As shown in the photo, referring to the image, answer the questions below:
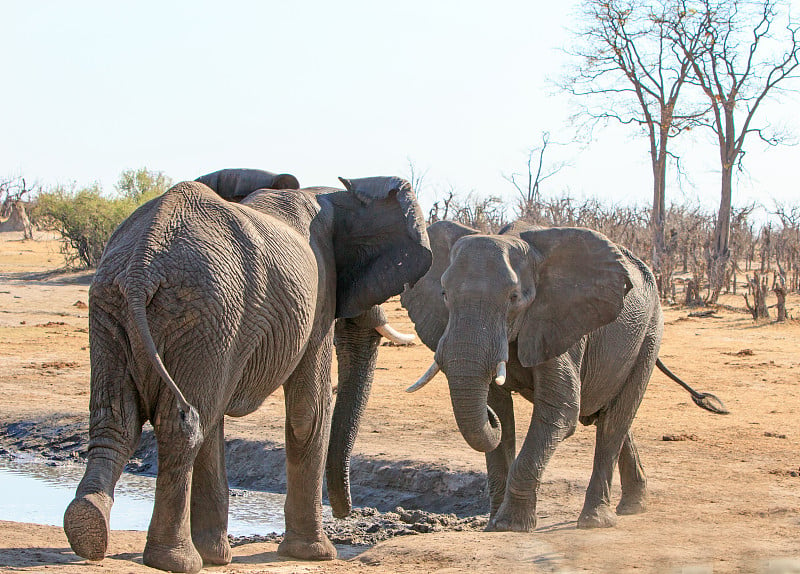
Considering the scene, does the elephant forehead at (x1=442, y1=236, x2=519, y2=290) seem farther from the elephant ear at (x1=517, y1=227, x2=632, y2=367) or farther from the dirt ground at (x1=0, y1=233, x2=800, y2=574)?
the dirt ground at (x1=0, y1=233, x2=800, y2=574)

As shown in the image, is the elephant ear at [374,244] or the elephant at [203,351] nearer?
the elephant at [203,351]

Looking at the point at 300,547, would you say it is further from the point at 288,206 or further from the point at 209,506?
the point at 288,206

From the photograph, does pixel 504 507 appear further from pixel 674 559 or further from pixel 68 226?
pixel 68 226

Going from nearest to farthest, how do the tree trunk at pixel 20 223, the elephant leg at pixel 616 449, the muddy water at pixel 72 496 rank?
the elephant leg at pixel 616 449 → the muddy water at pixel 72 496 → the tree trunk at pixel 20 223

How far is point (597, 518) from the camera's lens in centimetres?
539

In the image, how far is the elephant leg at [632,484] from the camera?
5.87 meters

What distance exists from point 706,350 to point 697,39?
47.4 feet

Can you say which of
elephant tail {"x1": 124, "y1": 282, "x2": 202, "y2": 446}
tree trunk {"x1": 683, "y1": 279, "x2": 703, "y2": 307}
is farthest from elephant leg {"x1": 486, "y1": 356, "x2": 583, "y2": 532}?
tree trunk {"x1": 683, "y1": 279, "x2": 703, "y2": 307}

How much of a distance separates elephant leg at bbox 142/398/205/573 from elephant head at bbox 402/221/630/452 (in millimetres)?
1266

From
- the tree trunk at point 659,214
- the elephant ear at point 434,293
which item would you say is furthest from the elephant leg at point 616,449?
the tree trunk at point 659,214

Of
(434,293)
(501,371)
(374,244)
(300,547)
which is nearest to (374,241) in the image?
(374,244)

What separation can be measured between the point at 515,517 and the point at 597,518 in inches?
25.0

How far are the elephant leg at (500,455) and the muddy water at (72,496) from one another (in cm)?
124

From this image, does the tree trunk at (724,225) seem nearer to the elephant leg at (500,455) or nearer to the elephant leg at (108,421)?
the elephant leg at (500,455)
